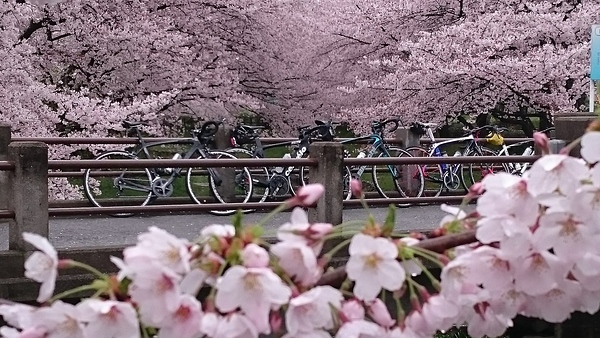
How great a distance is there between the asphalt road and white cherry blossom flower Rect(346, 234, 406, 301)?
6029mm

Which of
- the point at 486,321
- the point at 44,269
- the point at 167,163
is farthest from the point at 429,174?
the point at 44,269

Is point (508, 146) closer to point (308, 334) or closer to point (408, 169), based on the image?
point (408, 169)

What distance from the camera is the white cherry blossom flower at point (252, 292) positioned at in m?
0.73

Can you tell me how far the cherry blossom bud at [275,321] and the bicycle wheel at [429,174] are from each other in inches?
373

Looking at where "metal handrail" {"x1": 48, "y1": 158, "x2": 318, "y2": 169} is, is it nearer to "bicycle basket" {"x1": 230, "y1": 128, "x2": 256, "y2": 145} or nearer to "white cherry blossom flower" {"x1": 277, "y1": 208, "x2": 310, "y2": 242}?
"bicycle basket" {"x1": 230, "y1": 128, "x2": 256, "y2": 145}

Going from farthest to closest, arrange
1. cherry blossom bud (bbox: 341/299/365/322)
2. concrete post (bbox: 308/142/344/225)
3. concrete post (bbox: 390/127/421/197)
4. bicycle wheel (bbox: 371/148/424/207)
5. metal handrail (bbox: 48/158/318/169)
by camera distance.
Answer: concrete post (bbox: 390/127/421/197) → bicycle wheel (bbox: 371/148/424/207) → concrete post (bbox: 308/142/344/225) → metal handrail (bbox: 48/158/318/169) → cherry blossom bud (bbox: 341/299/365/322)

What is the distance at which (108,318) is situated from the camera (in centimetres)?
76

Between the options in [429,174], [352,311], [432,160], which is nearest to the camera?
[352,311]

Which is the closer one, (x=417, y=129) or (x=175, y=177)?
(x=175, y=177)

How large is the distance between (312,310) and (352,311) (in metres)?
0.09

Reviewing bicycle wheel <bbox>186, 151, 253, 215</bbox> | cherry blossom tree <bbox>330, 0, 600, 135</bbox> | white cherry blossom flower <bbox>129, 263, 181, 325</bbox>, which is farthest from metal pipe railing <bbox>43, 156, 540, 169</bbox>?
cherry blossom tree <bbox>330, 0, 600, 135</bbox>

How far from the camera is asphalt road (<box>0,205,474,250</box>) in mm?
7288

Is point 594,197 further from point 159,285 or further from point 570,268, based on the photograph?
point 159,285

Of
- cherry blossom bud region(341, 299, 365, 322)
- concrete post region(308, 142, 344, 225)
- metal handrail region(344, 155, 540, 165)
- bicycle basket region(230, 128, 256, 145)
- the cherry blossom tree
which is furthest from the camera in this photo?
the cherry blossom tree
